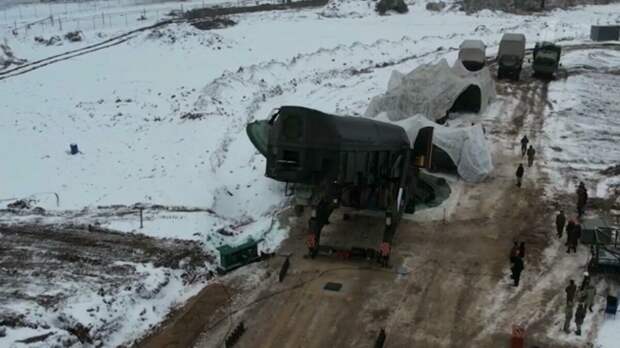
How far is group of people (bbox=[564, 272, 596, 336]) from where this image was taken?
1714cm

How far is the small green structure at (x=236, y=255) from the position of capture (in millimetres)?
20234

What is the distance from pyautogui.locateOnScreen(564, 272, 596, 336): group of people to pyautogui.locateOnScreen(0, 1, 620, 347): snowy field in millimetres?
9262

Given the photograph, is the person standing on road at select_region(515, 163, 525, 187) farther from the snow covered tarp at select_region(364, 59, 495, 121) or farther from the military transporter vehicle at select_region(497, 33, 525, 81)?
the military transporter vehicle at select_region(497, 33, 525, 81)

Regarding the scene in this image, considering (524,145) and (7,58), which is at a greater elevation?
(7,58)

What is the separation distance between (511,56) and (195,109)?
72.7 feet

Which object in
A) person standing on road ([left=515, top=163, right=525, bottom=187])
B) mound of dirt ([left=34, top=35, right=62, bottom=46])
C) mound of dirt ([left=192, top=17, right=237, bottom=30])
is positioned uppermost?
mound of dirt ([left=192, top=17, right=237, bottom=30])

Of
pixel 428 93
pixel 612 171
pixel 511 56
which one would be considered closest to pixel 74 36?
pixel 428 93

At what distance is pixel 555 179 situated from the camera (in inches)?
1117

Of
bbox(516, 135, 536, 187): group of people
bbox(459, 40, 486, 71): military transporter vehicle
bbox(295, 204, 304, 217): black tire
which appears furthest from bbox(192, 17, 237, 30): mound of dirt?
bbox(295, 204, 304, 217): black tire

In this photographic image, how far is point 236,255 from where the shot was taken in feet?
67.1

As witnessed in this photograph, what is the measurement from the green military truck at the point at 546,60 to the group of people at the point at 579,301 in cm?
2931

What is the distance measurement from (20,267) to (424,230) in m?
13.0

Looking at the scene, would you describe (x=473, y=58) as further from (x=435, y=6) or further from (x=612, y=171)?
(x=435, y=6)

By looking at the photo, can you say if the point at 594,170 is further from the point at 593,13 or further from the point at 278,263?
the point at 593,13
